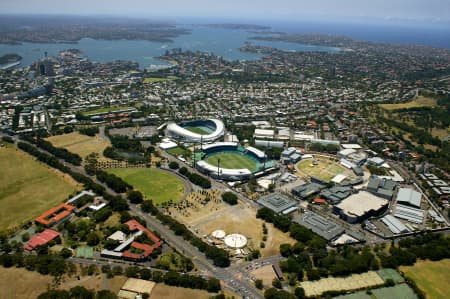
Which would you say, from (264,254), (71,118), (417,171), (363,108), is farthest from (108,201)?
(363,108)

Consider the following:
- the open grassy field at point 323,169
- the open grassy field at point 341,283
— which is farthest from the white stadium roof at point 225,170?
the open grassy field at point 341,283

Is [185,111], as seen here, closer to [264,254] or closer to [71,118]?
[71,118]

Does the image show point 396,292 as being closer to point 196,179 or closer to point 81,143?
point 196,179

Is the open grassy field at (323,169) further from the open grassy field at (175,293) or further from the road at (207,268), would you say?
the open grassy field at (175,293)

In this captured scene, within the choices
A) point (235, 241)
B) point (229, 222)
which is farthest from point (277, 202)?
point (235, 241)

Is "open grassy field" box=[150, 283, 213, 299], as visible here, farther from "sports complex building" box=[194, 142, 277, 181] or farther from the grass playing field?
the grass playing field

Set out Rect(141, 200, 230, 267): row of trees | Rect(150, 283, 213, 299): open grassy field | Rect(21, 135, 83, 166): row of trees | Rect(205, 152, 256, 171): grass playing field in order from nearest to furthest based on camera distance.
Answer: Rect(150, 283, 213, 299): open grassy field, Rect(141, 200, 230, 267): row of trees, Rect(21, 135, 83, 166): row of trees, Rect(205, 152, 256, 171): grass playing field

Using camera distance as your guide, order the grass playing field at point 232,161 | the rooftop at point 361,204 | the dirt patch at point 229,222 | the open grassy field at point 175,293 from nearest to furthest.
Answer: the open grassy field at point 175,293 < the dirt patch at point 229,222 < the rooftop at point 361,204 < the grass playing field at point 232,161

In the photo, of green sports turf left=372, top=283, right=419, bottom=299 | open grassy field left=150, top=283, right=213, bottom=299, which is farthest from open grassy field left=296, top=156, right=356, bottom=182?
open grassy field left=150, top=283, right=213, bottom=299
